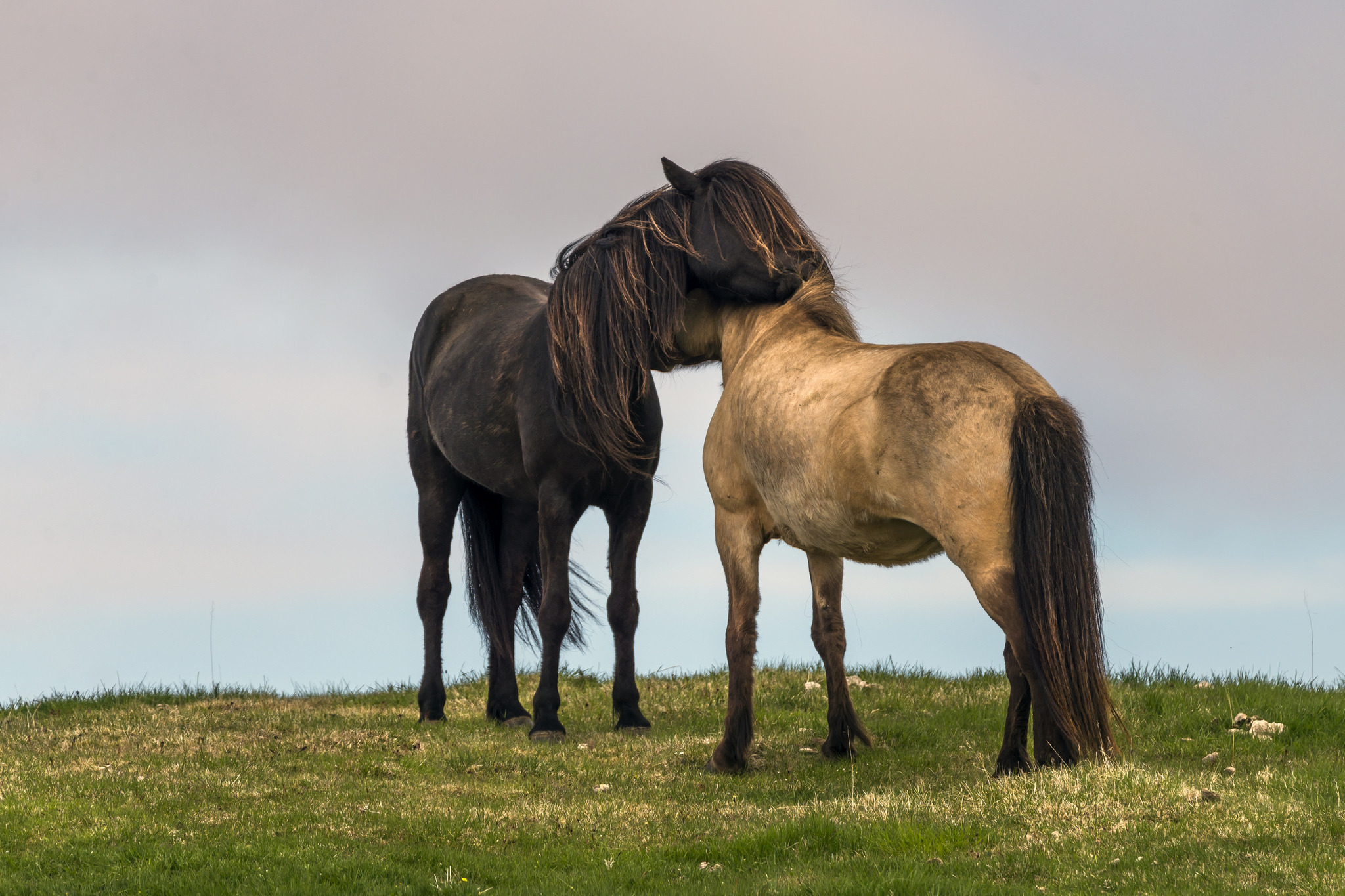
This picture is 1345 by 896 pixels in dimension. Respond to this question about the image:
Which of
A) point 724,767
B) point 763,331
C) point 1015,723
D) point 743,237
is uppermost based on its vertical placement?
point 743,237

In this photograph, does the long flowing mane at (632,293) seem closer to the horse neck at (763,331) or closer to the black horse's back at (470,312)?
the horse neck at (763,331)

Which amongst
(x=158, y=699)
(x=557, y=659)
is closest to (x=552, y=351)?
(x=557, y=659)

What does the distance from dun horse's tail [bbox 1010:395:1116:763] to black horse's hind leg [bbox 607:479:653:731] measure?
387cm

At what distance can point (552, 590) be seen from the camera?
8570mm

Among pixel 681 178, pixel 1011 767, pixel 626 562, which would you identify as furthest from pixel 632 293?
pixel 1011 767

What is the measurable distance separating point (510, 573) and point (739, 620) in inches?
142

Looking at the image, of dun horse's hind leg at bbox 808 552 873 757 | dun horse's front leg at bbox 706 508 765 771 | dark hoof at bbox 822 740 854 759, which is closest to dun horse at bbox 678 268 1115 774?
dun horse's front leg at bbox 706 508 765 771

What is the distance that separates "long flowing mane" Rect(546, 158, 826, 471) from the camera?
7797 millimetres

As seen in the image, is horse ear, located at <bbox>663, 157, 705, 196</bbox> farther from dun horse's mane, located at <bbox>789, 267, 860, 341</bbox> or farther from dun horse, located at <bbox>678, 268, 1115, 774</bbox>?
dun horse, located at <bbox>678, 268, 1115, 774</bbox>

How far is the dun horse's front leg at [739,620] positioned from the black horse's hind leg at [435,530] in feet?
12.6

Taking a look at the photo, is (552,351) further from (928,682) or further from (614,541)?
(928,682)

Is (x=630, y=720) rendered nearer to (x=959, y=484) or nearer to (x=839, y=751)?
(x=839, y=751)

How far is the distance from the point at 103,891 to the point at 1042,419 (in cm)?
463

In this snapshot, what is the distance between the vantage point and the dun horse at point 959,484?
5449 millimetres
